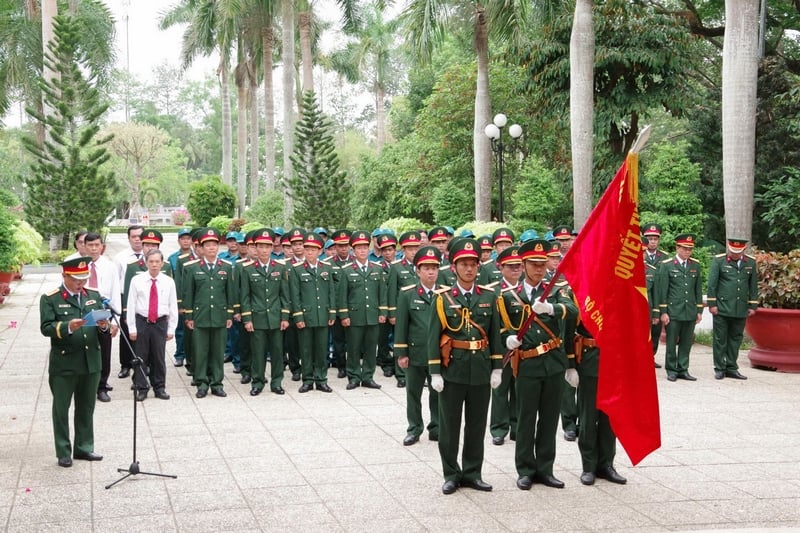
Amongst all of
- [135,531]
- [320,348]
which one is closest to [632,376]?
[135,531]

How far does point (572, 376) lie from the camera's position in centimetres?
666

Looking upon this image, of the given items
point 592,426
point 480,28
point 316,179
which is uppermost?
point 480,28

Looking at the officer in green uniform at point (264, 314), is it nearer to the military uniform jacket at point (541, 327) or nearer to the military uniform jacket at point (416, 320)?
the military uniform jacket at point (416, 320)

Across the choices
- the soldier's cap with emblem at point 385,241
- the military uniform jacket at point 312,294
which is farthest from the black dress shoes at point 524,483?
the soldier's cap with emblem at point 385,241

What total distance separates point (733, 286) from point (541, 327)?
221 inches

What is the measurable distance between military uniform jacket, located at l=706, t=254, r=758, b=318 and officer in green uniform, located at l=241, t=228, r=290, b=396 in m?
5.50

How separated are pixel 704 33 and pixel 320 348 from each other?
1753cm

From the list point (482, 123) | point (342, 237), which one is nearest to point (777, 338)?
point (342, 237)

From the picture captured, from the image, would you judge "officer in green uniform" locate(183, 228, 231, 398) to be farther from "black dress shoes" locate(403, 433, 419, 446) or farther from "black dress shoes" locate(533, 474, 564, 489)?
"black dress shoes" locate(533, 474, 564, 489)

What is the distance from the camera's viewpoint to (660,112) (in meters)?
40.8

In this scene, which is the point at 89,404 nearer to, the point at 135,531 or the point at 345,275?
the point at 135,531

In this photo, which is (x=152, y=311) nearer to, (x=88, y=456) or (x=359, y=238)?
(x=359, y=238)

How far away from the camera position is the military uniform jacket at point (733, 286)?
11211 mm

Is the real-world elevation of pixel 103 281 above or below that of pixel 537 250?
below
